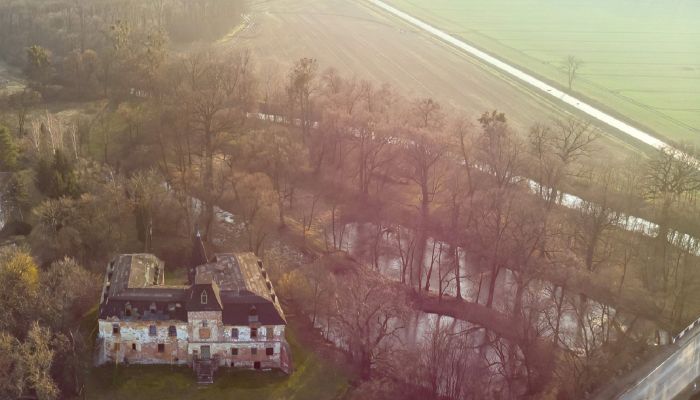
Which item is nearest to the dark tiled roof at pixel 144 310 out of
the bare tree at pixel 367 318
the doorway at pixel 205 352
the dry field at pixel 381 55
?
the doorway at pixel 205 352

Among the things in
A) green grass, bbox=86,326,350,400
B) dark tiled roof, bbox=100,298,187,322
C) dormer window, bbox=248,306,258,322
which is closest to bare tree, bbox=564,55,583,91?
green grass, bbox=86,326,350,400

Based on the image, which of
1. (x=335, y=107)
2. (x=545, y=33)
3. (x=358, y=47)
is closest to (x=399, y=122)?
(x=335, y=107)

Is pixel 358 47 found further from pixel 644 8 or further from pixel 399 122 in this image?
pixel 644 8

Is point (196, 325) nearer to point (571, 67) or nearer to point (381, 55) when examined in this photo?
point (381, 55)

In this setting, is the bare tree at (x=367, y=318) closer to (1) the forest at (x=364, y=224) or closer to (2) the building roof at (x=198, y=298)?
(1) the forest at (x=364, y=224)

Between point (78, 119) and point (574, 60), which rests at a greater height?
point (574, 60)

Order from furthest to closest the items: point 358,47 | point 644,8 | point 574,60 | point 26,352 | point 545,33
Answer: point 644,8
point 545,33
point 358,47
point 574,60
point 26,352
